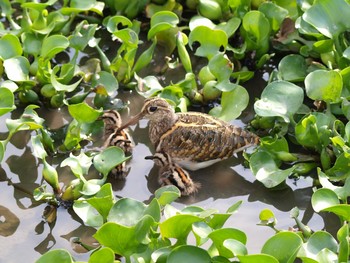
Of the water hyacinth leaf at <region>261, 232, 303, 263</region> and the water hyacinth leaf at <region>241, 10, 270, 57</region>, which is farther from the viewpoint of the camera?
the water hyacinth leaf at <region>241, 10, 270, 57</region>

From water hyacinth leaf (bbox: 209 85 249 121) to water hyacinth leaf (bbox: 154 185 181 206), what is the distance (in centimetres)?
98

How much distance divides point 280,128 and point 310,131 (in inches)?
12.7

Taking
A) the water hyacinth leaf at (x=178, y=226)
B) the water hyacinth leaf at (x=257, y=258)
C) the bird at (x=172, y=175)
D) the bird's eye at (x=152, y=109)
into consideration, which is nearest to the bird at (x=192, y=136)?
the bird's eye at (x=152, y=109)

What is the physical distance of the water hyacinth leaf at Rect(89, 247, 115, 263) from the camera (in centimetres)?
429

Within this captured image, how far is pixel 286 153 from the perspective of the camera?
5543 millimetres

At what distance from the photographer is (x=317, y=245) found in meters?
4.63

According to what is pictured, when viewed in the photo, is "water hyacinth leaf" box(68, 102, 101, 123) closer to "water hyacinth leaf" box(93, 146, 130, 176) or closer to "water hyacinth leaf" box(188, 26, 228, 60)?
"water hyacinth leaf" box(93, 146, 130, 176)

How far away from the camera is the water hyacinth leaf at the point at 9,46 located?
6.00 m

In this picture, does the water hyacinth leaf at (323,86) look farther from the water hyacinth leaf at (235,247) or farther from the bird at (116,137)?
the water hyacinth leaf at (235,247)

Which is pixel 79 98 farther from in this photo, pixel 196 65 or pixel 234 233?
pixel 234 233

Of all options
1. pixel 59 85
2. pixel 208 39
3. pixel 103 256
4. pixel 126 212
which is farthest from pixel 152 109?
pixel 103 256

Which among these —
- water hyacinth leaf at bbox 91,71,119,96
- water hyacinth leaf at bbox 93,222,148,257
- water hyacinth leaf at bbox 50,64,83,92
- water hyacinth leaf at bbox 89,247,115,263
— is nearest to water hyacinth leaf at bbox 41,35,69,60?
water hyacinth leaf at bbox 50,64,83,92

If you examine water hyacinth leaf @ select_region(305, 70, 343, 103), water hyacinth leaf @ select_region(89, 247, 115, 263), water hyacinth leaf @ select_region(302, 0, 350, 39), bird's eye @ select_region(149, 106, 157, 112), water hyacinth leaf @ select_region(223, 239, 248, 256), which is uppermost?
water hyacinth leaf @ select_region(302, 0, 350, 39)

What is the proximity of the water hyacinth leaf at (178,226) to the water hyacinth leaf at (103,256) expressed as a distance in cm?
36
